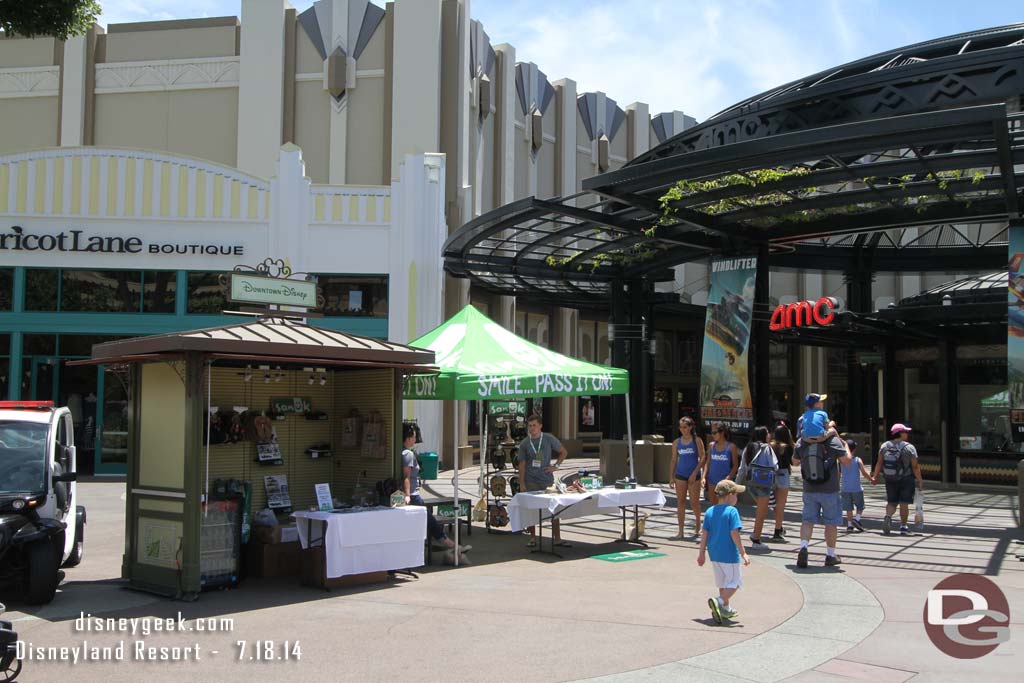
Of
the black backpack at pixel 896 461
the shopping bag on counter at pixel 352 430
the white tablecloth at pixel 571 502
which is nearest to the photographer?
the white tablecloth at pixel 571 502

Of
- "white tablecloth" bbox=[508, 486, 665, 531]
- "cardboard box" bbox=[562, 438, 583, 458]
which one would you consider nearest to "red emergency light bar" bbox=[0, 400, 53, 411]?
"white tablecloth" bbox=[508, 486, 665, 531]

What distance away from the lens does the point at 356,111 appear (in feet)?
91.7

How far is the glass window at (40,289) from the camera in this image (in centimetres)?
2341

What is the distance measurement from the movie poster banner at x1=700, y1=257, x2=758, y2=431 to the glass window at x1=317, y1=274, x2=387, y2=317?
9930 millimetres

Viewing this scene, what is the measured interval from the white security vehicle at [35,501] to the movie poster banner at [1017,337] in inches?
529

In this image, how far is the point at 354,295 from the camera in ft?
80.8

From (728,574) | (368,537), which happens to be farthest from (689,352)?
(728,574)

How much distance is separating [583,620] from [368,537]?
2826 mm

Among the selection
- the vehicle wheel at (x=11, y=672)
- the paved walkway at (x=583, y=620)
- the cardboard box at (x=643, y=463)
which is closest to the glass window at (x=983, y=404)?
the cardboard box at (x=643, y=463)

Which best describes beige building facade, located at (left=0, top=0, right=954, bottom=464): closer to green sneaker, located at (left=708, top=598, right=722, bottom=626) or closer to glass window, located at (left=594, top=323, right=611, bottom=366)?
glass window, located at (left=594, top=323, right=611, bottom=366)

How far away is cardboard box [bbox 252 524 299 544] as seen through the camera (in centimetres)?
1059

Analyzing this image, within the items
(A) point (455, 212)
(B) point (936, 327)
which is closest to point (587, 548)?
(B) point (936, 327)

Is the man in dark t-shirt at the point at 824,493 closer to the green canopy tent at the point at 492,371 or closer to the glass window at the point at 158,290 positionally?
the green canopy tent at the point at 492,371

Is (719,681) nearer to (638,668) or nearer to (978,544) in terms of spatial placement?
(638,668)
